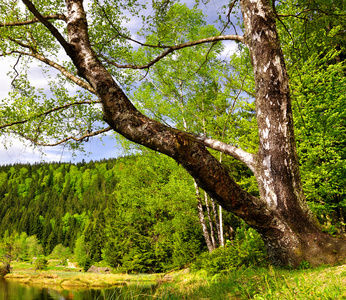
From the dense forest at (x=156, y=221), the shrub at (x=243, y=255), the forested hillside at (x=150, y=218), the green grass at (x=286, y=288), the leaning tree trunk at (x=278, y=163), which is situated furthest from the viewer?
the forested hillside at (x=150, y=218)

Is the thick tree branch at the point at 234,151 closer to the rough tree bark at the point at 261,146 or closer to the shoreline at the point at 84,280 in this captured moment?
the rough tree bark at the point at 261,146

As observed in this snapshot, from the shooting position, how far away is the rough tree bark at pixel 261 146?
309 centimetres

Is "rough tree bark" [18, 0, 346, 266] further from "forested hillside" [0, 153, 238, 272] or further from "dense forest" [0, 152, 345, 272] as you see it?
"forested hillside" [0, 153, 238, 272]

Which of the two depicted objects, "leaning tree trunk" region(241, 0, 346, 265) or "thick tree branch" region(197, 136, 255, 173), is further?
"thick tree branch" region(197, 136, 255, 173)

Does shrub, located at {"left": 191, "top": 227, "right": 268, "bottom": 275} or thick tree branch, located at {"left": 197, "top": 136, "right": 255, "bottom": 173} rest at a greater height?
thick tree branch, located at {"left": 197, "top": 136, "right": 255, "bottom": 173}

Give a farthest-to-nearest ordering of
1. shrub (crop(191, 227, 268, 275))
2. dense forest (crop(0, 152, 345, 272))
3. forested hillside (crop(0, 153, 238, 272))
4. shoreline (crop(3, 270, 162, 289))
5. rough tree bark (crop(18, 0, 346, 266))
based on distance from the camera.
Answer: shoreline (crop(3, 270, 162, 289)), forested hillside (crop(0, 153, 238, 272)), dense forest (crop(0, 152, 345, 272)), shrub (crop(191, 227, 268, 275)), rough tree bark (crop(18, 0, 346, 266))

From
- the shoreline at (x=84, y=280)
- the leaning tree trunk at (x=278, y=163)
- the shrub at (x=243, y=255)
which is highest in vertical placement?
the leaning tree trunk at (x=278, y=163)

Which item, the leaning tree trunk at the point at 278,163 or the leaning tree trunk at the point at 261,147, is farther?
the leaning tree trunk at the point at 278,163

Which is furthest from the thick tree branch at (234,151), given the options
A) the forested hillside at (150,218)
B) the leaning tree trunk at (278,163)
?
the forested hillside at (150,218)

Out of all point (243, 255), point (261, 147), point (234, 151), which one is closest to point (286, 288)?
point (261, 147)

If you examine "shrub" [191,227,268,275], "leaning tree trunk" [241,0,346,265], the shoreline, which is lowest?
the shoreline

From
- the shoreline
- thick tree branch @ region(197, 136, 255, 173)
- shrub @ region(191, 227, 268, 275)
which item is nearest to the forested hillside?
the shoreline

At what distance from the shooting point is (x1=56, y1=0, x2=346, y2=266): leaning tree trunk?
10.1 feet

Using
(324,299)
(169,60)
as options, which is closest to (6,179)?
(169,60)
